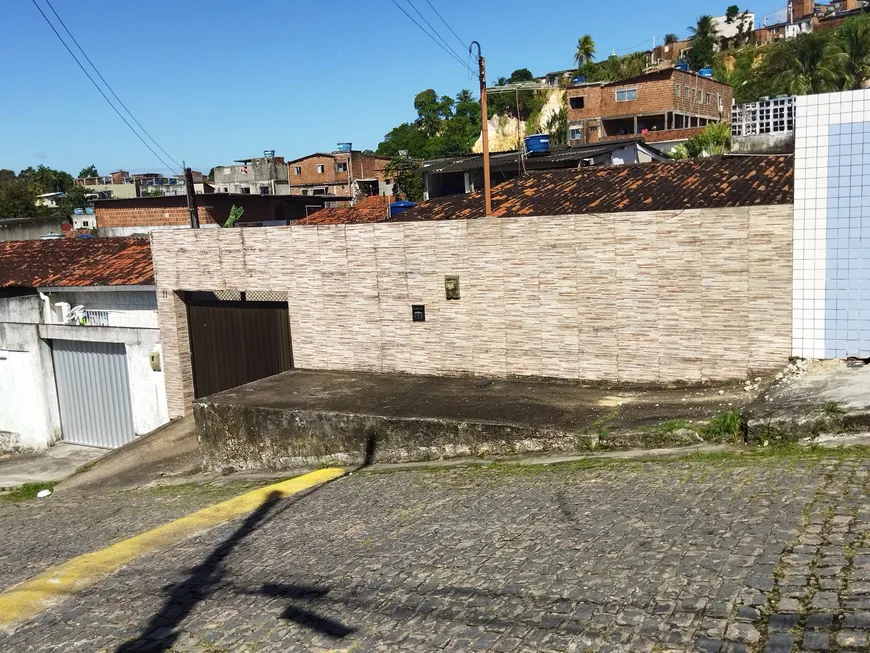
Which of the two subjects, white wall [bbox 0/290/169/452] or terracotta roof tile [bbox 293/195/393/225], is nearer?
white wall [bbox 0/290/169/452]

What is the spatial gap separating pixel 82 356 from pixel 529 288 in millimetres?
9989

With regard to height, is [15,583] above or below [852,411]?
below

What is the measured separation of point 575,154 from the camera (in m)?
22.4

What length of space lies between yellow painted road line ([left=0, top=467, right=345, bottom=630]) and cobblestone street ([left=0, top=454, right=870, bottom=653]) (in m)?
0.20

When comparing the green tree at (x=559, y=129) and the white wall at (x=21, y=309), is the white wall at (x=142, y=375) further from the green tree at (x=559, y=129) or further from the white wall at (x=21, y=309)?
the green tree at (x=559, y=129)

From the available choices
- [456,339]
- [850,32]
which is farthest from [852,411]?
[850,32]

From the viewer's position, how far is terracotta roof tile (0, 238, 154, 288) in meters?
16.5

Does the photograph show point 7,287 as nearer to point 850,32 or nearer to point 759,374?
point 759,374

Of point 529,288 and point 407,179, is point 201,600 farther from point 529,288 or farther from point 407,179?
point 407,179

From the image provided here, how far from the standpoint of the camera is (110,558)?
6.99m

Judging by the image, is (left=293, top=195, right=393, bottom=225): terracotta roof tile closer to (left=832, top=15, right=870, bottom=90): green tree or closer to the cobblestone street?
the cobblestone street

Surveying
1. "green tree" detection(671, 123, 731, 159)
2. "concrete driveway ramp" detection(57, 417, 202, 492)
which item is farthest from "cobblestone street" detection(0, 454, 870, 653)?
"green tree" detection(671, 123, 731, 159)

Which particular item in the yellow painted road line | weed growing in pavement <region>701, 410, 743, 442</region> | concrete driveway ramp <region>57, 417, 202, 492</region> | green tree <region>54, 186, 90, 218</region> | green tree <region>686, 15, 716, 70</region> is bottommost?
concrete driveway ramp <region>57, 417, 202, 492</region>

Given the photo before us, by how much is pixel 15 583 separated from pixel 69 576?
0.76 metres
